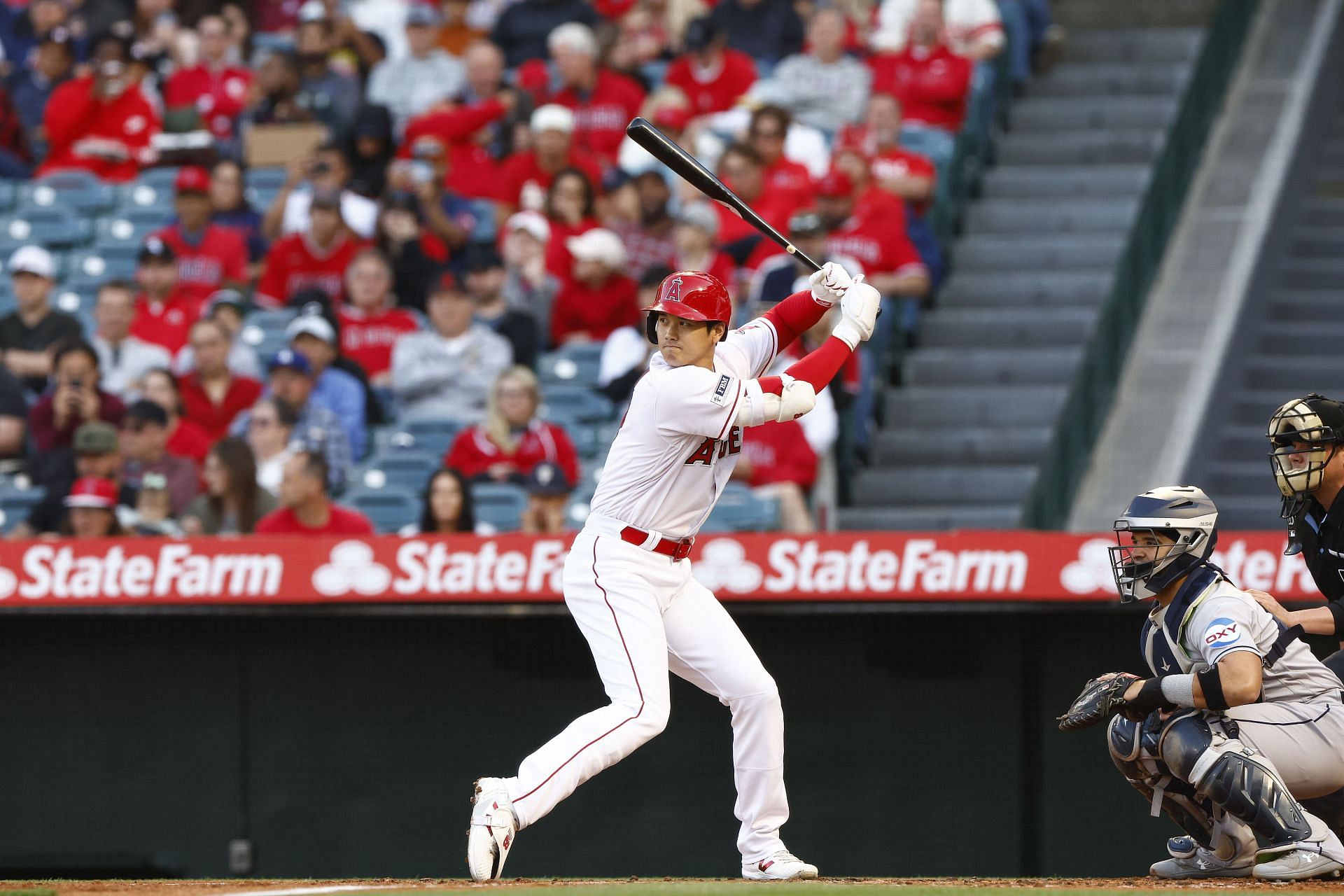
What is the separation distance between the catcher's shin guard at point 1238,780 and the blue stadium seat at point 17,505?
18.6ft

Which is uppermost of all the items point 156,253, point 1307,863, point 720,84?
point 720,84

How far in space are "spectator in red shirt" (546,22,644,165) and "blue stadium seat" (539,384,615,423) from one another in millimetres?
2384

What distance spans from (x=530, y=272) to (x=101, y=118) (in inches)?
155

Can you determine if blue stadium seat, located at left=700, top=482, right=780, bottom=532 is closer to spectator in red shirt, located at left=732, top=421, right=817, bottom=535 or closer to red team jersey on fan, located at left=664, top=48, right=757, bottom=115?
spectator in red shirt, located at left=732, top=421, right=817, bottom=535

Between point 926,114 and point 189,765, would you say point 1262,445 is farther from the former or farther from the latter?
point 189,765

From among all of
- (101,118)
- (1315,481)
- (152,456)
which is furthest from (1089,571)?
(101,118)

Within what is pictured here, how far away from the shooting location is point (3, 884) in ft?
20.9

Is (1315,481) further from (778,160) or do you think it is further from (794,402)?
(778,160)

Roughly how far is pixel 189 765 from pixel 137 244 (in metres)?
4.79

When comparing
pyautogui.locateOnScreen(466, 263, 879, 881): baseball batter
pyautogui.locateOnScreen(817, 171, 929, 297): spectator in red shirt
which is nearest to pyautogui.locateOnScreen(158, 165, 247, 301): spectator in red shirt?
pyautogui.locateOnScreen(817, 171, 929, 297): spectator in red shirt

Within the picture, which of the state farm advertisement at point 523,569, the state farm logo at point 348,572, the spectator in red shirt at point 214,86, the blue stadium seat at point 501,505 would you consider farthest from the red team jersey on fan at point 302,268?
the state farm logo at point 348,572

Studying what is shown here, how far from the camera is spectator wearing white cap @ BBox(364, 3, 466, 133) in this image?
12.1m

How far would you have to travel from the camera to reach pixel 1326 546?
557 cm

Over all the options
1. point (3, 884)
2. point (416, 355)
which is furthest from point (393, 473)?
point (3, 884)
